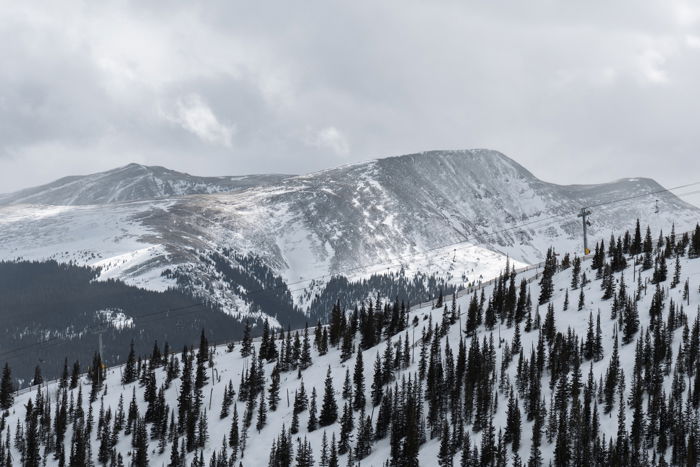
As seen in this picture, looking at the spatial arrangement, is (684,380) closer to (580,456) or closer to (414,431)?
(580,456)

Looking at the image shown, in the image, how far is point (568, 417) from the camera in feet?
599

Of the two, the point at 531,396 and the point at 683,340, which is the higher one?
the point at 683,340

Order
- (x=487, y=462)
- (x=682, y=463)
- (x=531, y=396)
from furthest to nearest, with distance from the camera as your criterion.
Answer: (x=531, y=396)
(x=487, y=462)
(x=682, y=463)

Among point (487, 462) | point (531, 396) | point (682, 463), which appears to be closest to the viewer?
point (682, 463)

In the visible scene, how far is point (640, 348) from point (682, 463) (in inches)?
1435

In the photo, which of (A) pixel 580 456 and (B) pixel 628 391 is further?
(B) pixel 628 391

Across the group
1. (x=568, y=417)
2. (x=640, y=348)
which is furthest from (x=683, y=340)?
(x=568, y=417)

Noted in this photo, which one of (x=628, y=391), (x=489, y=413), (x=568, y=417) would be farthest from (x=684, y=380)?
(x=489, y=413)

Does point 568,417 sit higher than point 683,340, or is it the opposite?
point 683,340

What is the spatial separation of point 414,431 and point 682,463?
57.1 meters

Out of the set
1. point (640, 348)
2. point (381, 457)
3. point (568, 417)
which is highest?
point (640, 348)

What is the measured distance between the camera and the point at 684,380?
7121 inches

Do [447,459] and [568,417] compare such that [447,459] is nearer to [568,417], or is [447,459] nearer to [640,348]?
[568,417]

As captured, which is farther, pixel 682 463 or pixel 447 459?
pixel 447 459
